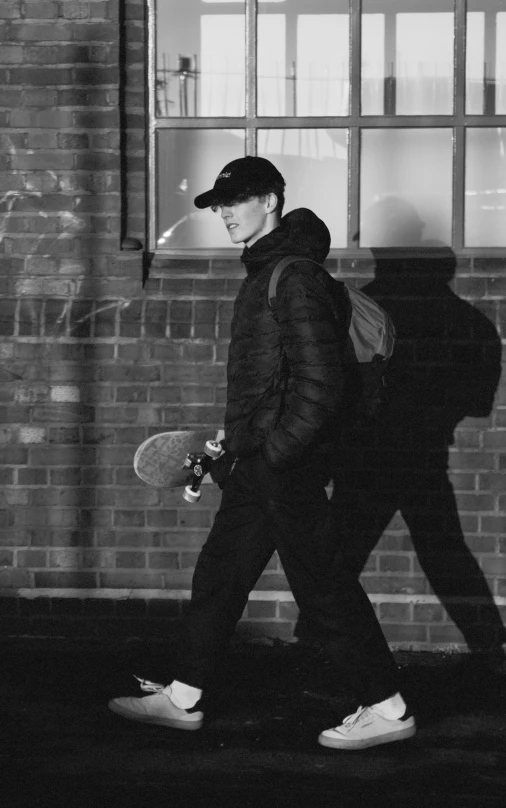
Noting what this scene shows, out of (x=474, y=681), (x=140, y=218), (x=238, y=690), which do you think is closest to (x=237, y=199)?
(x=140, y=218)

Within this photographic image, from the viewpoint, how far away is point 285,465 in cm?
408

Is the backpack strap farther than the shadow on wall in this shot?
No

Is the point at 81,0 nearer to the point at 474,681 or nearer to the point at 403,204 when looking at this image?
the point at 403,204

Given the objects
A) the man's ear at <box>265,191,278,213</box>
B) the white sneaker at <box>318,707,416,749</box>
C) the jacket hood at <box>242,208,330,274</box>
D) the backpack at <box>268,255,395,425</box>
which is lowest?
the white sneaker at <box>318,707,416,749</box>

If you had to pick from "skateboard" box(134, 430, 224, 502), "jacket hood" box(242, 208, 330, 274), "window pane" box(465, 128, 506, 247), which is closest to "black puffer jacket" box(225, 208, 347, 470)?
"jacket hood" box(242, 208, 330, 274)

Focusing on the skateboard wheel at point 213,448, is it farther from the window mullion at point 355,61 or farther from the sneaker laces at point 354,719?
the window mullion at point 355,61

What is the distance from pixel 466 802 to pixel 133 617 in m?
2.22

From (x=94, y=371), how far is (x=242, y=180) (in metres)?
1.68

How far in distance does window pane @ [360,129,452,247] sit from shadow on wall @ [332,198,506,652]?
0.43 m

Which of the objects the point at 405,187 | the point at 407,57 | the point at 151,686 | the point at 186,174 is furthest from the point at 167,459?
the point at 407,57

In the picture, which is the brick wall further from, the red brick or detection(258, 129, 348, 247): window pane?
detection(258, 129, 348, 247): window pane

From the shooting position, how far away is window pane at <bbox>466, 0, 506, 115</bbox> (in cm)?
562

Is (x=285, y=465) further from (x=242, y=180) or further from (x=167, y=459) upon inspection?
(x=242, y=180)

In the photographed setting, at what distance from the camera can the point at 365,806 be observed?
3699 mm
